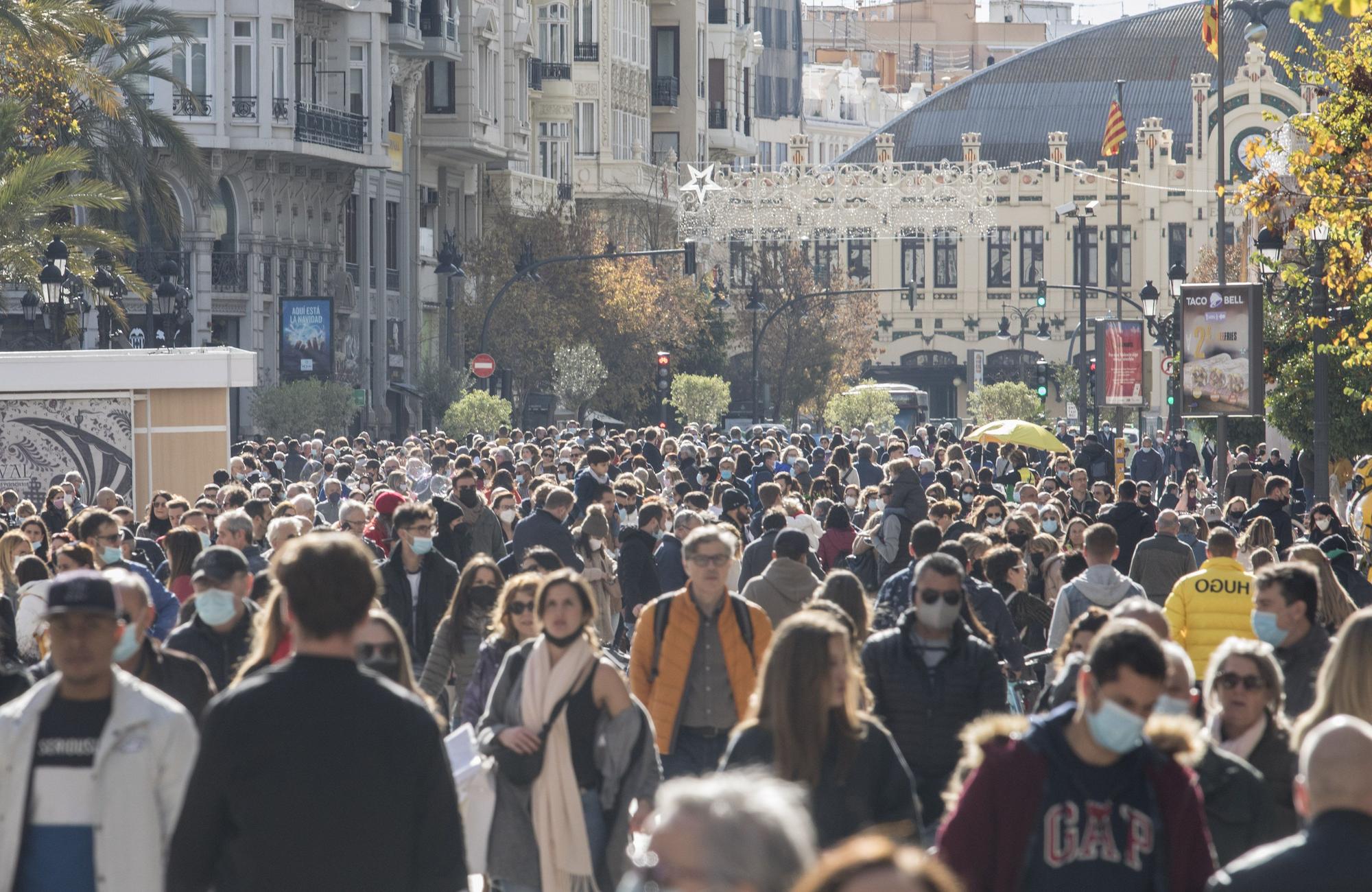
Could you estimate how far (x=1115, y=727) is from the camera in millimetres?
5617

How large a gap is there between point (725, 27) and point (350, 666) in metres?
78.9

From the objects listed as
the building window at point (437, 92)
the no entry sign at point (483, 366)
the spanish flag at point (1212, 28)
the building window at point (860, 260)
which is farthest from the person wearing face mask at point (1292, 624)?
the building window at point (860, 260)

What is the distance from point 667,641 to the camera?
9.37 metres

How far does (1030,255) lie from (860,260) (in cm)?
642

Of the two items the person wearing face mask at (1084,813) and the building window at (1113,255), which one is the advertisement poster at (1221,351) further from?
the building window at (1113,255)

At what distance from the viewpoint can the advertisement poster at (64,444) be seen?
2511 cm

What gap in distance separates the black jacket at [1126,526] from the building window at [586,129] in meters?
55.9

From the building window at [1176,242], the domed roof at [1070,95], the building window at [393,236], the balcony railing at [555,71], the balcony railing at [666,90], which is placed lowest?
the building window at [393,236]

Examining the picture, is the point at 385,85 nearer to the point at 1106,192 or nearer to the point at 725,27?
the point at 725,27

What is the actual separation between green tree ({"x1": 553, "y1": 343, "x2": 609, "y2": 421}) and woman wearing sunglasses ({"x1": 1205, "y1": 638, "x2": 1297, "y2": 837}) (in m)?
50.4

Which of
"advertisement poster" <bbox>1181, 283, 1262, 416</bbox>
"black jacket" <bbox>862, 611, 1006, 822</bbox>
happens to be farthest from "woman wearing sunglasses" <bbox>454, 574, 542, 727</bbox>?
"advertisement poster" <bbox>1181, 283, 1262, 416</bbox>

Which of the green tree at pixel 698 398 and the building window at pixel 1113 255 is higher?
the building window at pixel 1113 255

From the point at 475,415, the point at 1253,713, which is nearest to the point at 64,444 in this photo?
the point at 1253,713

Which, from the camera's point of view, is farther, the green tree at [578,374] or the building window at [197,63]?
the green tree at [578,374]
